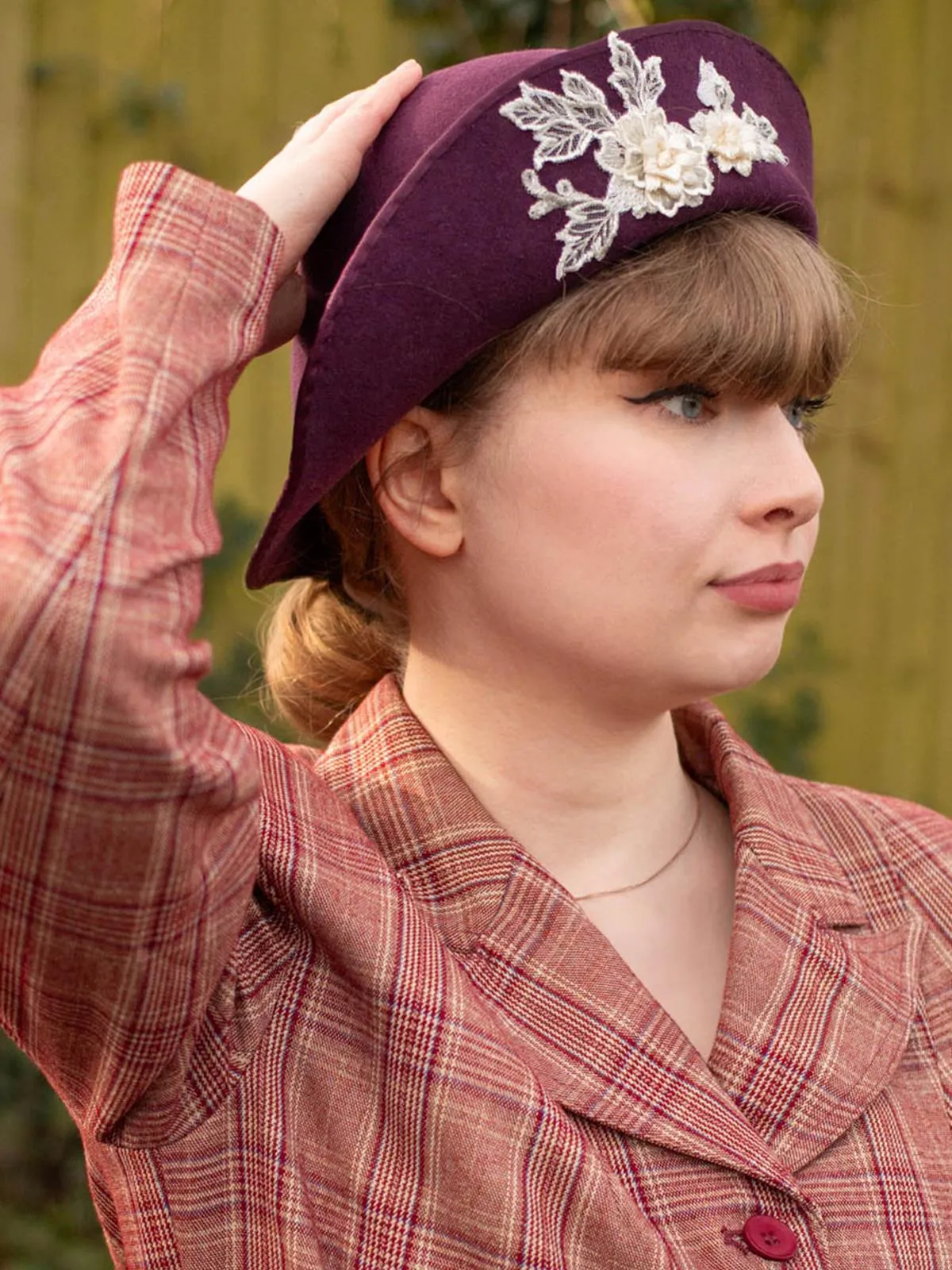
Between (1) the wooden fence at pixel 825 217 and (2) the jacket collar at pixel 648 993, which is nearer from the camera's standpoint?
(2) the jacket collar at pixel 648 993

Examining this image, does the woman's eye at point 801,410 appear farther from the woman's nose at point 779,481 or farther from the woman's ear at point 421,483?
the woman's ear at point 421,483

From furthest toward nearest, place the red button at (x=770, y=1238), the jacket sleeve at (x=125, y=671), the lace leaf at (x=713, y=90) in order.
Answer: the lace leaf at (x=713, y=90)
the red button at (x=770, y=1238)
the jacket sleeve at (x=125, y=671)

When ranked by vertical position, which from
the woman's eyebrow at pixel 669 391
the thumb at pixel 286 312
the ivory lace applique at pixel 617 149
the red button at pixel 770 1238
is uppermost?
the ivory lace applique at pixel 617 149

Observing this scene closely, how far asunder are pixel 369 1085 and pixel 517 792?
35 centimetres

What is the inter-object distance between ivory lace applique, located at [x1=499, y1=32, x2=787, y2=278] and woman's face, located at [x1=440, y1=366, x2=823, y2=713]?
13cm

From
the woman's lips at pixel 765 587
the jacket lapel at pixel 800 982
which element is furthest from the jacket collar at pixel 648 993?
the woman's lips at pixel 765 587

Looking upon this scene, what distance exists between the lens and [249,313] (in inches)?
60.0

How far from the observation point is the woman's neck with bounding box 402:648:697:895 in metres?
1.75

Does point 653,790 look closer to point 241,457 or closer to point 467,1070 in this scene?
point 467,1070

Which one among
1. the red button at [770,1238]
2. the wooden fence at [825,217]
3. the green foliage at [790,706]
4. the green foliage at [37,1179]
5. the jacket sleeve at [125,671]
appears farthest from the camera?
the green foliage at [790,706]

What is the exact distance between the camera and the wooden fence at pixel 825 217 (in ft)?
10.7

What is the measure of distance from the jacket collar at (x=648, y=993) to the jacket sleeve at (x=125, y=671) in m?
0.29

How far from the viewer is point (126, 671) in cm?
134

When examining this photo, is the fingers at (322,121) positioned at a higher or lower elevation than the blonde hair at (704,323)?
higher
